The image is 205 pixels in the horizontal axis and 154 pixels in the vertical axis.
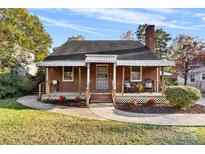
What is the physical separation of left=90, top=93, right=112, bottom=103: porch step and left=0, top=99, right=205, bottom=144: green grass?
16.3 ft

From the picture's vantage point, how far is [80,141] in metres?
6.33

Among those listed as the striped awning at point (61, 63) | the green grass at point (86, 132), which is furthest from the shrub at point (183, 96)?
the striped awning at point (61, 63)

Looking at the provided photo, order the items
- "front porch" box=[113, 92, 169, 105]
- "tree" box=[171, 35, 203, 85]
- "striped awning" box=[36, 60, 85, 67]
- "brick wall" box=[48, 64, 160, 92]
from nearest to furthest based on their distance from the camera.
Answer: "front porch" box=[113, 92, 169, 105], "striped awning" box=[36, 60, 85, 67], "brick wall" box=[48, 64, 160, 92], "tree" box=[171, 35, 203, 85]

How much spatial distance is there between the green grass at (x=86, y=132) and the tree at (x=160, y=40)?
36115 mm

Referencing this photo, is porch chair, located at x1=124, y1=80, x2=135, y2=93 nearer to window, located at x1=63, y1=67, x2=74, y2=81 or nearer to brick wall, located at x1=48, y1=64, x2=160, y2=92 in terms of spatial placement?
brick wall, located at x1=48, y1=64, x2=160, y2=92

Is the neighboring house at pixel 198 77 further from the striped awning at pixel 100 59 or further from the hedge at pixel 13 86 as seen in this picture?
the hedge at pixel 13 86

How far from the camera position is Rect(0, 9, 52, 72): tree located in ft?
63.4

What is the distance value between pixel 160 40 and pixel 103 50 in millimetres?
28378

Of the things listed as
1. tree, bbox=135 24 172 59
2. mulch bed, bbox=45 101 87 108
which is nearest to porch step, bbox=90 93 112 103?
mulch bed, bbox=45 101 87 108

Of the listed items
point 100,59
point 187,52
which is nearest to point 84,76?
point 100,59

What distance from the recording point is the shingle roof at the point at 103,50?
16.8m

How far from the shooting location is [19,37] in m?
25.3

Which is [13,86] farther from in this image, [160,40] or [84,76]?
[160,40]

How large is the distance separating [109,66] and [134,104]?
4.69 metres
